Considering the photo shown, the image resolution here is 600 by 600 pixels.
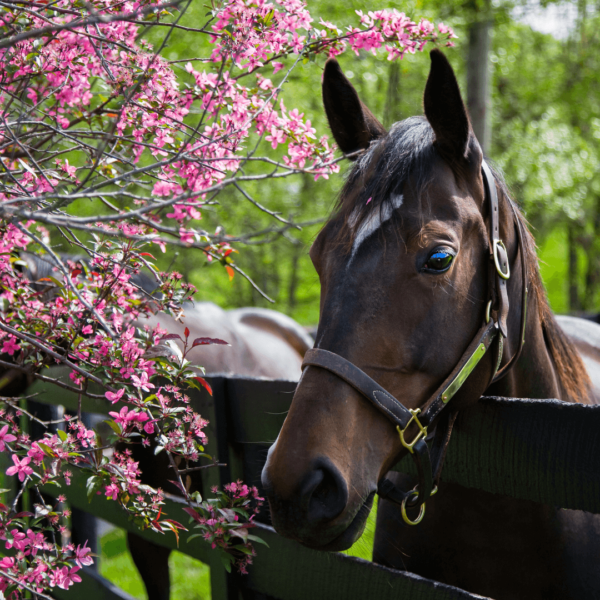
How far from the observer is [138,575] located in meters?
4.57

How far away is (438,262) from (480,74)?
5.09 metres

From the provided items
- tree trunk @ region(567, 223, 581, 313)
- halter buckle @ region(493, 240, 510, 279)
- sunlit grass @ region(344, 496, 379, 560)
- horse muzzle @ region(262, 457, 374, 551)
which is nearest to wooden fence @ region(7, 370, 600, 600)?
sunlit grass @ region(344, 496, 379, 560)

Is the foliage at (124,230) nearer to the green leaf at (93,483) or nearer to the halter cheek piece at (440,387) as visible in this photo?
the green leaf at (93,483)

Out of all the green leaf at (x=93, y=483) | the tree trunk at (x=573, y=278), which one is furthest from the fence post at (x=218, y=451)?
the tree trunk at (x=573, y=278)

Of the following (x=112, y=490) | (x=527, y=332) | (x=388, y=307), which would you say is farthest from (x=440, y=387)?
(x=112, y=490)

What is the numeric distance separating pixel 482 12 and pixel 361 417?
5793 millimetres

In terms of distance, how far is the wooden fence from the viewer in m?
1.27

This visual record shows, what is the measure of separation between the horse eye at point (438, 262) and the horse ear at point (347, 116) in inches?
21.2

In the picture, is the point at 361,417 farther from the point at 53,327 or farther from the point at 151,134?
the point at 151,134

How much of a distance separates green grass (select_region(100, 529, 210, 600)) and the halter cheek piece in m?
3.12

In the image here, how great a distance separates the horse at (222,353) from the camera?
334cm

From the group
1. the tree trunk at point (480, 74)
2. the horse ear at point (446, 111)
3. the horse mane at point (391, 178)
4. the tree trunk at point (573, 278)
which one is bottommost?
the horse mane at point (391, 178)

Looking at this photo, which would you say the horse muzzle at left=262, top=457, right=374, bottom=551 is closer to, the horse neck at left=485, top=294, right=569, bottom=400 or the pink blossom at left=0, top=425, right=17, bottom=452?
the pink blossom at left=0, top=425, right=17, bottom=452

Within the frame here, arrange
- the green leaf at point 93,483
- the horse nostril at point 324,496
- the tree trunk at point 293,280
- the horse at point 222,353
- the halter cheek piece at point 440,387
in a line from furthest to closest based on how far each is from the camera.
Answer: the tree trunk at point 293,280 < the horse at point 222,353 < the green leaf at point 93,483 < the halter cheek piece at point 440,387 < the horse nostril at point 324,496
